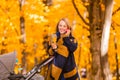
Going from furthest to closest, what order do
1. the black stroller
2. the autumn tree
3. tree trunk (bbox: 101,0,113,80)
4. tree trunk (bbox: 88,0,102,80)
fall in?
tree trunk (bbox: 88,0,102,80)
the autumn tree
tree trunk (bbox: 101,0,113,80)
the black stroller

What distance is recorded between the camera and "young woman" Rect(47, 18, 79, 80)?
7.14 meters

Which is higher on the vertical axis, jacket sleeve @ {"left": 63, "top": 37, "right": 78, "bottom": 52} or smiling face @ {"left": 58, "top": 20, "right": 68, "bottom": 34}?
smiling face @ {"left": 58, "top": 20, "right": 68, "bottom": 34}

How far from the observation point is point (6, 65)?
238 inches

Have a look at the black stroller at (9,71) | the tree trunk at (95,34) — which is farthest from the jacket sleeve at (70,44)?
the tree trunk at (95,34)

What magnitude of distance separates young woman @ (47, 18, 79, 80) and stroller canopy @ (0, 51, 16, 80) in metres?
1.14

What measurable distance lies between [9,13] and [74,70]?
8181 mm

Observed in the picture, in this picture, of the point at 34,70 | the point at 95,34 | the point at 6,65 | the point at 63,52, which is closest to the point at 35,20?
the point at 95,34

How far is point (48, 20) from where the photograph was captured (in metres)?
16.1

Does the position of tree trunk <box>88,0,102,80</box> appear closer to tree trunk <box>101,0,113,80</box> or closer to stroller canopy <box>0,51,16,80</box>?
tree trunk <box>101,0,113,80</box>

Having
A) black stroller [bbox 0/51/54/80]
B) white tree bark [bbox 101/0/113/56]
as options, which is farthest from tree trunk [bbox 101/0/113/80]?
black stroller [bbox 0/51/54/80]

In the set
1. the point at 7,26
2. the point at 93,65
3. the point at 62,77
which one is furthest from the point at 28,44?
the point at 62,77

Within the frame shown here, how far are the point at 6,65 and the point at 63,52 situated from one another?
151 centimetres

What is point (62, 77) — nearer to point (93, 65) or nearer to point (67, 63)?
point (67, 63)

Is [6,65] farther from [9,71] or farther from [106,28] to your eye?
[106,28]
